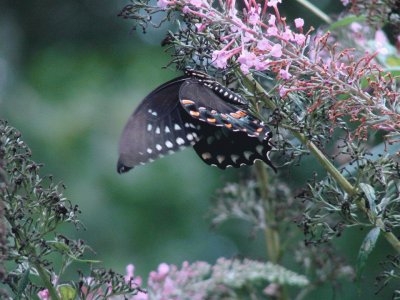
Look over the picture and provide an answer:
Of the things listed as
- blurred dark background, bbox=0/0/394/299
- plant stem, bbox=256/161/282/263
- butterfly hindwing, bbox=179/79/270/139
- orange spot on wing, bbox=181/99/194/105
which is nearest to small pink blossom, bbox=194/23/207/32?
butterfly hindwing, bbox=179/79/270/139

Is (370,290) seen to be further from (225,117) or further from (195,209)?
(225,117)

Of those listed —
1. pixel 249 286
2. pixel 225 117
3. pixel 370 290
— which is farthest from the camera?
pixel 370 290

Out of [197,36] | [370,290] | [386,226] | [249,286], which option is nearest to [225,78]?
[197,36]

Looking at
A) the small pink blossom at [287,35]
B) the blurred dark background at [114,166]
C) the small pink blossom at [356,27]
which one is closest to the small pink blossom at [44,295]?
the small pink blossom at [287,35]

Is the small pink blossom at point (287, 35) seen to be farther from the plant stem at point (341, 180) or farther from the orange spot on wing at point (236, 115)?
the orange spot on wing at point (236, 115)

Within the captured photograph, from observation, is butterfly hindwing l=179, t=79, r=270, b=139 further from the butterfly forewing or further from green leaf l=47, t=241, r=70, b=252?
green leaf l=47, t=241, r=70, b=252

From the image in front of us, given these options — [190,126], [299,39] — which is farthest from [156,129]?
[299,39]
